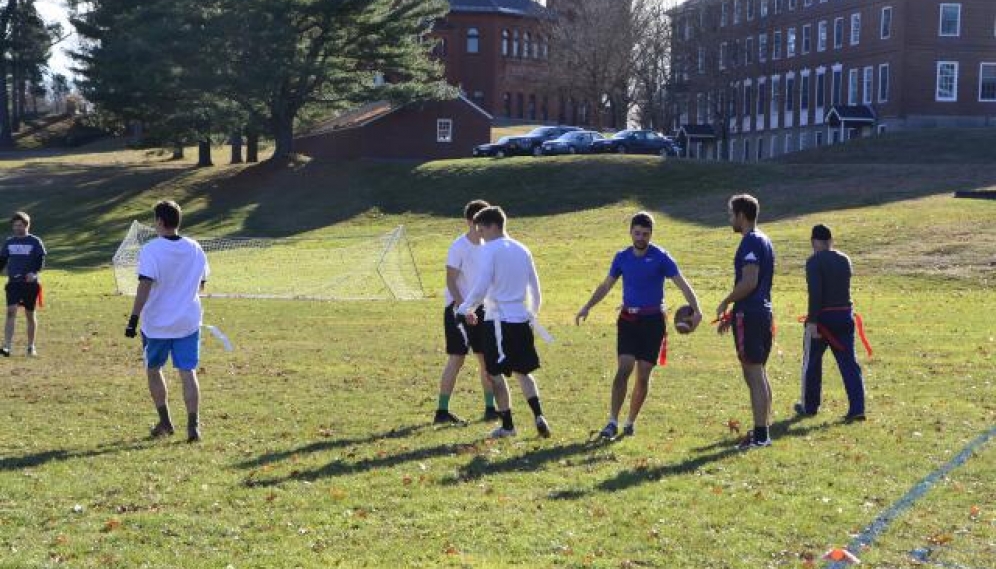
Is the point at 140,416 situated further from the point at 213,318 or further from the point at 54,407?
the point at 213,318

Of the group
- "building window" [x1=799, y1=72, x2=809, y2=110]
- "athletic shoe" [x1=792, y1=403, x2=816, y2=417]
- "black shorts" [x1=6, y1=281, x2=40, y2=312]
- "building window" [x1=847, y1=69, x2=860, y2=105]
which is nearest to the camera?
"athletic shoe" [x1=792, y1=403, x2=816, y2=417]

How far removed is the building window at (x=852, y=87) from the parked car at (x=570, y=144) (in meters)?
16.8

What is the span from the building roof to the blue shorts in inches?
3479

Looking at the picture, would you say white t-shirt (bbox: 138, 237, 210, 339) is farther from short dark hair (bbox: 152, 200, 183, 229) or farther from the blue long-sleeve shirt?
the blue long-sleeve shirt

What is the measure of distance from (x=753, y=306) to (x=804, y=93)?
237ft

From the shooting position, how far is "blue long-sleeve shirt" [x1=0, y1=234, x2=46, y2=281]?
56.9 ft

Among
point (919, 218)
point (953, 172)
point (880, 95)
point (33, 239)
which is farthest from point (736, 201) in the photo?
point (880, 95)

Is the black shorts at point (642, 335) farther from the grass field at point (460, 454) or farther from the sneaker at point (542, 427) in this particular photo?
the sneaker at point (542, 427)

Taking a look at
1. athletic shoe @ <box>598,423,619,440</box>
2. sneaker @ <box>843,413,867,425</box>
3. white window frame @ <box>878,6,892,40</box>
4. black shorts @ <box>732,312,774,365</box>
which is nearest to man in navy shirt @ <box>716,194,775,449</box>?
black shorts @ <box>732,312,774,365</box>

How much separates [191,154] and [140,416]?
75.1 m

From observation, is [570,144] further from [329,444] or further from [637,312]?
[329,444]

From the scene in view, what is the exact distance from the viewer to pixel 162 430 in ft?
37.8

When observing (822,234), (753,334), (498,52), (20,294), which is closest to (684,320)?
(753,334)

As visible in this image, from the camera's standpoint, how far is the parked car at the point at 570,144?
66625 mm
